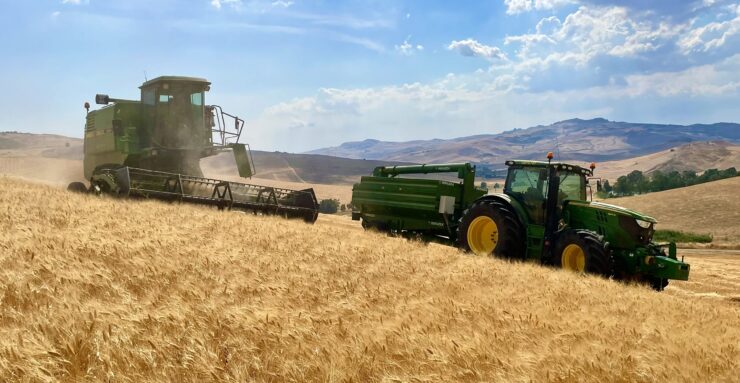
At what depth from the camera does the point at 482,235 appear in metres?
12.3

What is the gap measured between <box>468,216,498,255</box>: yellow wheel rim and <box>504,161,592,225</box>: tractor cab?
769mm

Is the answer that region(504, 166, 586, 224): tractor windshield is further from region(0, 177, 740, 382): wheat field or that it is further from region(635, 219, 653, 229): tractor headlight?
region(0, 177, 740, 382): wheat field

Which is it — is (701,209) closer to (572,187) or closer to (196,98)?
(572,187)

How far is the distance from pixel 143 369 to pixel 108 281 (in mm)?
2910

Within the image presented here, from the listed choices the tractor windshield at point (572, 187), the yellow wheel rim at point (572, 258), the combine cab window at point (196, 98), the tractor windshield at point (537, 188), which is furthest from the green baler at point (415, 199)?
the combine cab window at point (196, 98)

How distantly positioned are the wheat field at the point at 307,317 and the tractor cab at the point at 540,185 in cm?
222

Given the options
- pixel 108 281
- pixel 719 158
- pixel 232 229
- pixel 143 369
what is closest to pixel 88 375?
pixel 143 369

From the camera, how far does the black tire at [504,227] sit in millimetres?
11539

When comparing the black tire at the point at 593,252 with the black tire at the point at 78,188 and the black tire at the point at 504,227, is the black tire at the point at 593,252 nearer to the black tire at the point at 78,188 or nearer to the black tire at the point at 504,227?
the black tire at the point at 504,227

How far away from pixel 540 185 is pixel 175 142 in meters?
10.8

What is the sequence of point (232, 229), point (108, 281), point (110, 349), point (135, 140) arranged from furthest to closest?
point (135, 140)
point (232, 229)
point (108, 281)
point (110, 349)

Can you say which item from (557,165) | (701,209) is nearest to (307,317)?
(557,165)

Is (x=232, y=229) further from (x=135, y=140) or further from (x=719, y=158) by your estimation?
(x=719, y=158)

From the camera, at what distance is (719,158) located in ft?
597
